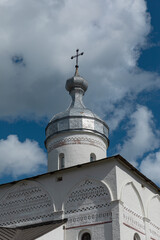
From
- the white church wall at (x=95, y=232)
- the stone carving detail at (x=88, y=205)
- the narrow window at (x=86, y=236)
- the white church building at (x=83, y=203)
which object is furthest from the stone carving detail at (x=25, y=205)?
the narrow window at (x=86, y=236)

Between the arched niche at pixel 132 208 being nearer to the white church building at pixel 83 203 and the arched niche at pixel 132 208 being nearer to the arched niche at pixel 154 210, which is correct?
the white church building at pixel 83 203

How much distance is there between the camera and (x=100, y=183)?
13539 millimetres

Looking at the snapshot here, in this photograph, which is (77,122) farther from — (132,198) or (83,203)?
(83,203)

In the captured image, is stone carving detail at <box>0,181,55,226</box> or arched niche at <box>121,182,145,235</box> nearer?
arched niche at <box>121,182,145,235</box>

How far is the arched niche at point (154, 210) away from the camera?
15.1 metres

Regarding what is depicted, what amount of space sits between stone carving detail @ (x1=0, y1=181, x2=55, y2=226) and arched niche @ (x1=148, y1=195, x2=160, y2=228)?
371 cm

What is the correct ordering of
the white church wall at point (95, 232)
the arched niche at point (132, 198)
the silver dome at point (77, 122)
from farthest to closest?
the silver dome at point (77, 122)
the arched niche at point (132, 198)
the white church wall at point (95, 232)

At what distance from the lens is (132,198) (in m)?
14.1

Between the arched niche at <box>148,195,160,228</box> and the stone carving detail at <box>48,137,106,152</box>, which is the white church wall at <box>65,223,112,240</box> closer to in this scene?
the arched niche at <box>148,195,160,228</box>

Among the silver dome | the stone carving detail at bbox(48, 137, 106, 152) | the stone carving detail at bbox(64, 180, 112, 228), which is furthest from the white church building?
the silver dome

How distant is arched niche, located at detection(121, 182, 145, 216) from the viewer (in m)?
13.6

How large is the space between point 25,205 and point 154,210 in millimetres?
4822

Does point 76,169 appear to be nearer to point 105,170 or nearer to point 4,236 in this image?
point 105,170

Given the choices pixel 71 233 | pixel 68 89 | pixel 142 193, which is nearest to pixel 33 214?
pixel 71 233
